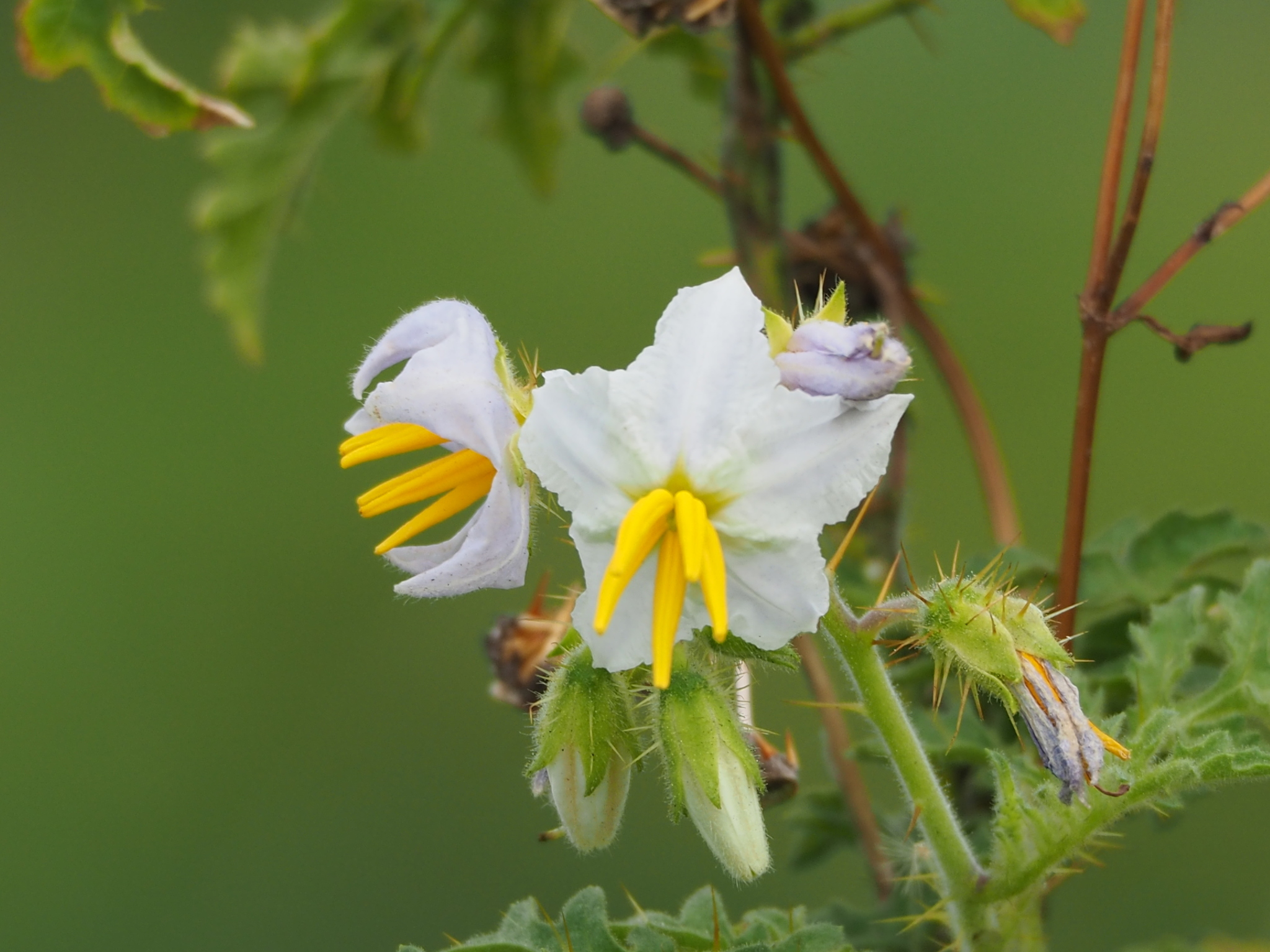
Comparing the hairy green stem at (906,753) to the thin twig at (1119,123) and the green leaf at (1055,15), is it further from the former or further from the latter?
the green leaf at (1055,15)

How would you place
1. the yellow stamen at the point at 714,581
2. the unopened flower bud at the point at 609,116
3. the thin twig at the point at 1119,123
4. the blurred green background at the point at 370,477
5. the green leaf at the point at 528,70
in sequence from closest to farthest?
the yellow stamen at the point at 714,581 → the thin twig at the point at 1119,123 → the unopened flower bud at the point at 609,116 → the green leaf at the point at 528,70 → the blurred green background at the point at 370,477

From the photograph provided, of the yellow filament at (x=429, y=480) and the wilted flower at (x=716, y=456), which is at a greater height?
the yellow filament at (x=429, y=480)

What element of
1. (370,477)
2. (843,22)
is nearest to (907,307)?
(843,22)

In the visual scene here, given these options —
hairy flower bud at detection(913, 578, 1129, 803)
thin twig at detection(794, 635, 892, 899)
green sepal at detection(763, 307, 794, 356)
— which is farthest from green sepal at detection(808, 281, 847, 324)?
thin twig at detection(794, 635, 892, 899)

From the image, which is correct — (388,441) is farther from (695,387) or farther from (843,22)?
(843,22)

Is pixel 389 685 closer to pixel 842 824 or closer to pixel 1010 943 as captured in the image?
pixel 842 824

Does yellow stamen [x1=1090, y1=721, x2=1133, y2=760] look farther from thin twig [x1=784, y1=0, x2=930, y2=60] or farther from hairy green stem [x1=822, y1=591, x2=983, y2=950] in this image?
thin twig [x1=784, y1=0, x2=930, y2=60]

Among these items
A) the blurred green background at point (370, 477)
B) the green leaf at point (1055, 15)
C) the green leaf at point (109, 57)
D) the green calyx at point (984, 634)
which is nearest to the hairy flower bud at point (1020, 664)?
the green calyx at point (984, 634)
